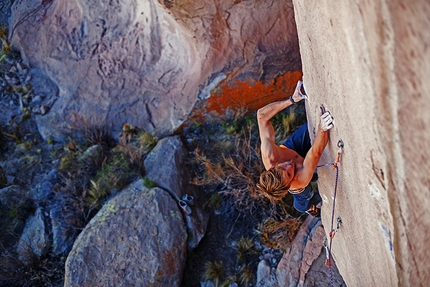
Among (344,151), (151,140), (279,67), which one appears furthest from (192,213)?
(344,151)

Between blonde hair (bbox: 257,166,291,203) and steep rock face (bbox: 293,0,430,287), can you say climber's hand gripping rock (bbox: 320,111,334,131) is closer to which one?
steep rock face (bbox: 293,0,430,287)

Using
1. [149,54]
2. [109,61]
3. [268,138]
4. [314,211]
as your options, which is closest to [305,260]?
[314,211]

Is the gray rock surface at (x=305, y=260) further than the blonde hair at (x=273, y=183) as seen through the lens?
Yes

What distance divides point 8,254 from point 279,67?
406cm

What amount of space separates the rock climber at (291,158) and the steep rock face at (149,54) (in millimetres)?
1688

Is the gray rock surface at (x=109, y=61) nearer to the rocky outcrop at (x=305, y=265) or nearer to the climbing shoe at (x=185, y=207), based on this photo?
the climbing shoe at (x=185, y=207)

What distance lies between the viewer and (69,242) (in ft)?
15.3

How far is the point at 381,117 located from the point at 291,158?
1543mm

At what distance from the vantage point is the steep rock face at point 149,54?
4430 millimetres

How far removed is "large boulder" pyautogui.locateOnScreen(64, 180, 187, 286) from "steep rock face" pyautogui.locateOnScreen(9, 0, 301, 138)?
1301mm

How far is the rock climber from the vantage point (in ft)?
8.09

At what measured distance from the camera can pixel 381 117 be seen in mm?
1383

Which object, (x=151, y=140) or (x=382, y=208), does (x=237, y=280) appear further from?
(x=382, y=208)

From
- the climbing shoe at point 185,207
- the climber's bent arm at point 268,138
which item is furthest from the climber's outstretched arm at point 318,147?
the climbing shoe at point 185,207
